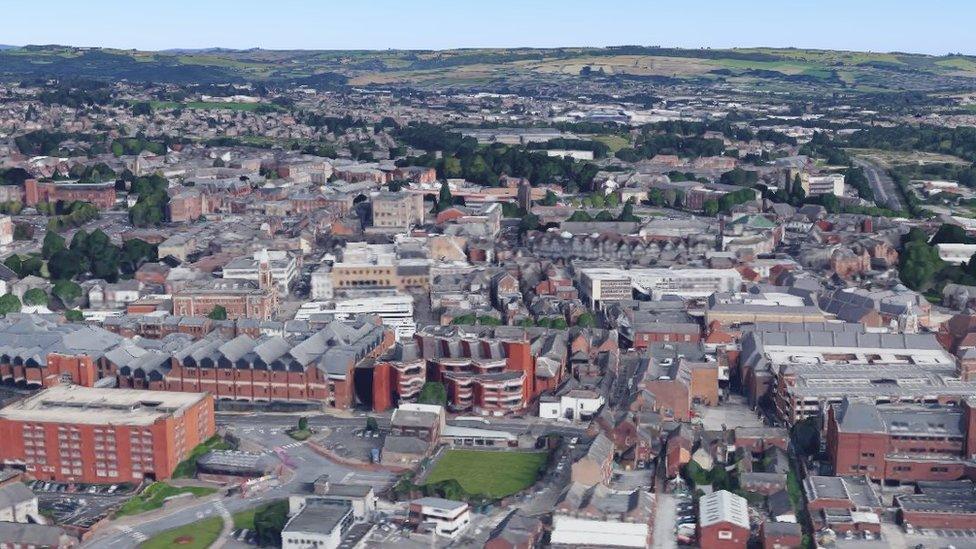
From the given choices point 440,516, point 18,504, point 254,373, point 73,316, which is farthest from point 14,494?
point 73,316

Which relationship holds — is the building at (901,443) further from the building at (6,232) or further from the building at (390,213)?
the building at (6,232)

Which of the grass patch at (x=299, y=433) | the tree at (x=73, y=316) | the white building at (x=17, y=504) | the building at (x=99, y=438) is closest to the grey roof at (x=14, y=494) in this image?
the white building at (x=17, y=504)

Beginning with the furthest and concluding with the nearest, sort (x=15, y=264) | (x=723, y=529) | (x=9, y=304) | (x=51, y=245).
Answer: (x=51, y=245) → (x=15, y=264) → (x=9, y=304) → (x=723, y=529)

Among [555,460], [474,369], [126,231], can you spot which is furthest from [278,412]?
[126,231]

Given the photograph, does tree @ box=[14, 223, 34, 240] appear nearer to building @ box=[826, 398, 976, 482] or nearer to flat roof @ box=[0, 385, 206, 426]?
flat roof @ box=[0, 385, 206, 426]

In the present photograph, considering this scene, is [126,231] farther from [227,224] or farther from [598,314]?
[598,314]

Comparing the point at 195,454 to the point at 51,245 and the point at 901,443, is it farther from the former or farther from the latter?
the point at 51,245
